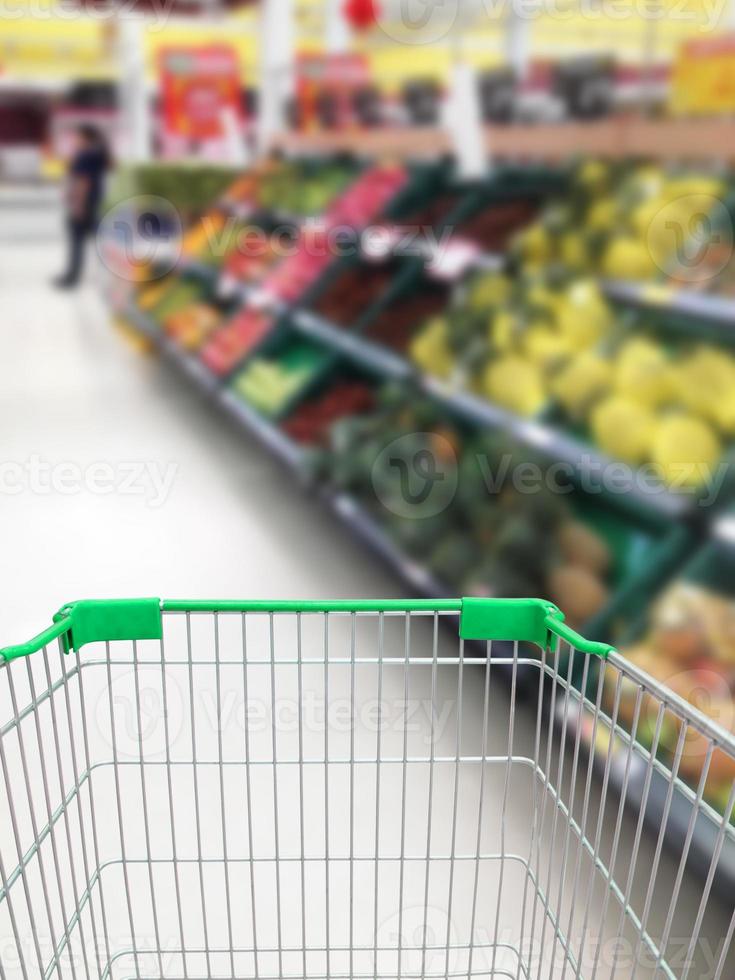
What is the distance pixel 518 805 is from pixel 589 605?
618 mm

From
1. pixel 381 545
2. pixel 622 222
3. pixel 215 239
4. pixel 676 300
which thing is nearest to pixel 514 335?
pixel 622 222

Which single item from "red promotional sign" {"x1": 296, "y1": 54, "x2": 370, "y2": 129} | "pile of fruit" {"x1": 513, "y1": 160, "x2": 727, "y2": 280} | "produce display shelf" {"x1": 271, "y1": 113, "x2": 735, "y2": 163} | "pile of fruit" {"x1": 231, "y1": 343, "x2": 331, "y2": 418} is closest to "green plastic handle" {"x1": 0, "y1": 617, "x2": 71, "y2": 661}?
"pile of fruit" {"x1": 513, "y1": 160, "x2": 727, "y2": 280}

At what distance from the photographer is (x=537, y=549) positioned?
256 cm

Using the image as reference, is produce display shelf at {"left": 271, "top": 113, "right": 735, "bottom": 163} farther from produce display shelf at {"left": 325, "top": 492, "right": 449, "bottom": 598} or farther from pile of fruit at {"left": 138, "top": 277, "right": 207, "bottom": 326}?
pile of fruit at {"left": 138, "top": 277, "right": 207, "bottom": 326}

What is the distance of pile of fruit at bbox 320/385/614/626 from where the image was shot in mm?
2523

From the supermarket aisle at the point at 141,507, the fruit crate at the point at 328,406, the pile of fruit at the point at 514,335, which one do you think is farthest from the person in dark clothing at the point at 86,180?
the pile of fruit at the point at 514,335

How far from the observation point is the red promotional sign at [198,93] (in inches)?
279

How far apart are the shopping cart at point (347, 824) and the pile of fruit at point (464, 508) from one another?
0.72ft

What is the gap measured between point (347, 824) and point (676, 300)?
159 cm

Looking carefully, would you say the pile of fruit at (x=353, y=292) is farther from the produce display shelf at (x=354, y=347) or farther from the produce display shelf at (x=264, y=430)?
the produce display shelf at (x=264, y=430)

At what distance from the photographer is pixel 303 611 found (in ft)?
3.74

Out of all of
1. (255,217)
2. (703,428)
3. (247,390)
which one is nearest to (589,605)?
(703,428)

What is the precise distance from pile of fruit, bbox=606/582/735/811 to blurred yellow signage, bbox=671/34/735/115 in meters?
1.53

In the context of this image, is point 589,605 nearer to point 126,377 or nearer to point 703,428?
point 703,428
